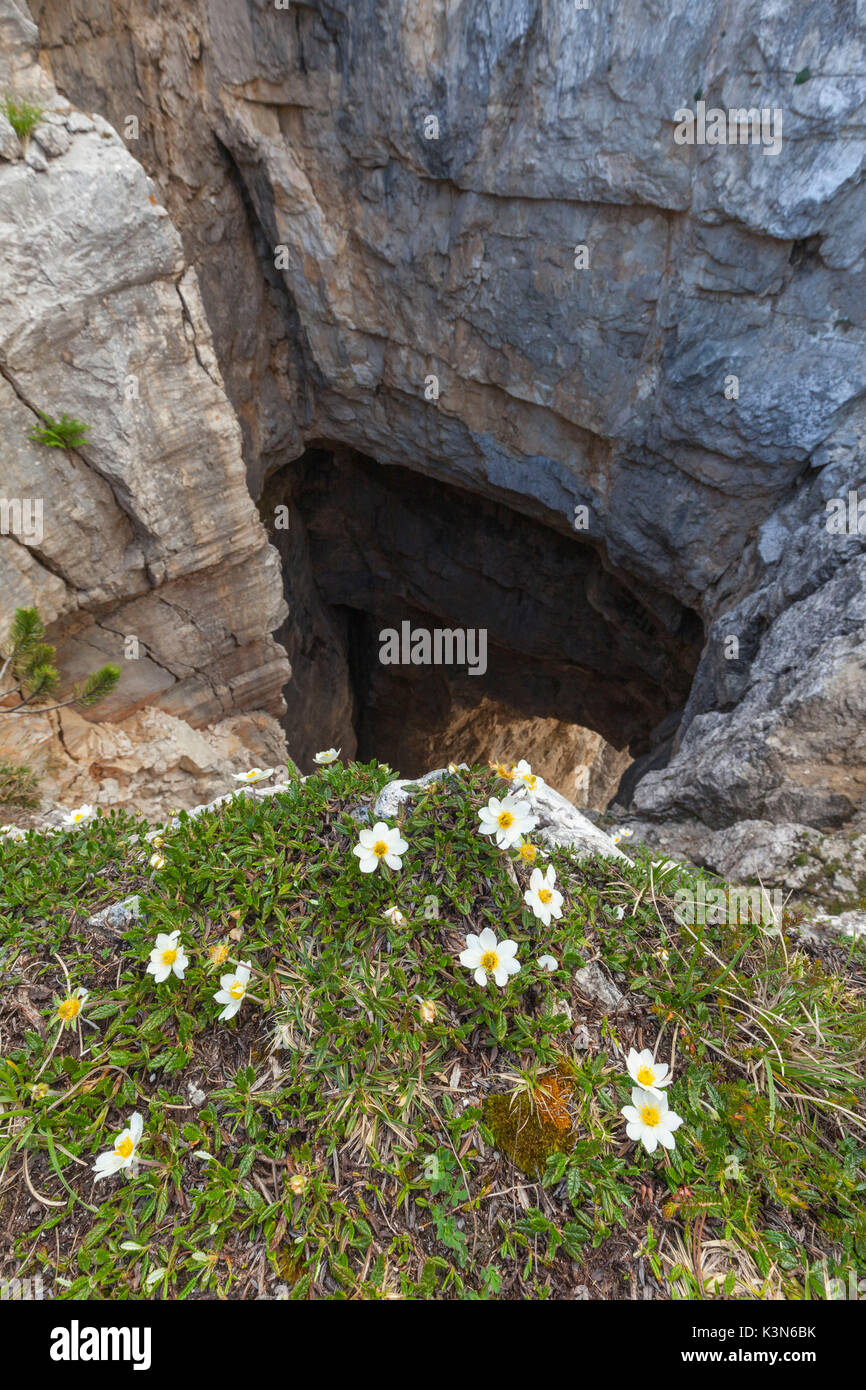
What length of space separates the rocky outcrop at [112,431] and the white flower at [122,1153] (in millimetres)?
4526

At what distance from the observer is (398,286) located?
7.63 meters

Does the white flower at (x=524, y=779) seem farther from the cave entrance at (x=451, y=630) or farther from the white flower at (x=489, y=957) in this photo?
the cave entrance at (x=451, y=630)

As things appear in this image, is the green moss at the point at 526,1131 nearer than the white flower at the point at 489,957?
Yes

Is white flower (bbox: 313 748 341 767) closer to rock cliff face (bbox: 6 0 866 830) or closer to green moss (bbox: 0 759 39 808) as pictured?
rock cliff face (bbox: 6 0 866 830)

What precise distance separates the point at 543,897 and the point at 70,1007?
126cm

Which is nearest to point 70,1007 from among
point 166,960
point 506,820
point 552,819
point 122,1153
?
point 166,960

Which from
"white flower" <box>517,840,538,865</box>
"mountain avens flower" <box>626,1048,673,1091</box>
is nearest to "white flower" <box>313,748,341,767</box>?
"white flower" <box>517,840,538,865</box>

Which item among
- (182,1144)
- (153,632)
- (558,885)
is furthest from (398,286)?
(182,1144)

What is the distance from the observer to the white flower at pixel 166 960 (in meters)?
1.68

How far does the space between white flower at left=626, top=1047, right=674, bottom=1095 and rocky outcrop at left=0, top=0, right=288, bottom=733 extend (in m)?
5.17

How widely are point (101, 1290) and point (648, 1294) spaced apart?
3.72ft

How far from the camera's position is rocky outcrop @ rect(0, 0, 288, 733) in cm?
428

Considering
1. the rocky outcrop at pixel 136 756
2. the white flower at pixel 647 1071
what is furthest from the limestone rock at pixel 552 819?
the rocky outcrop at pixel 136 756

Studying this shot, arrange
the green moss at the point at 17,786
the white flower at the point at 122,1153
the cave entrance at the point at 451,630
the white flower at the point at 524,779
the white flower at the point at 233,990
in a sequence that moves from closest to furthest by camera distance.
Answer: the white flower at the point at 122,1153
the white flower at the point at 233,990
the white flower at the point at 524,779
the green moss at the point at 17,786
the cave entrance at the point at 451,630
